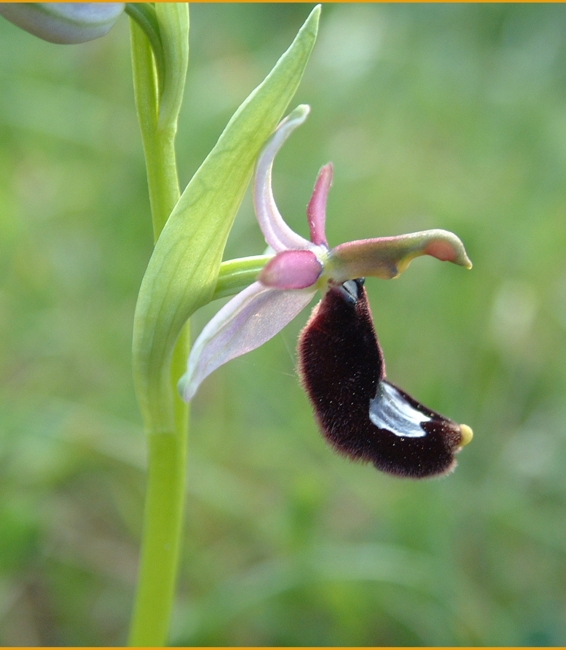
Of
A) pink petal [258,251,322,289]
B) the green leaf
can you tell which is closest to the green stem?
the green leaf

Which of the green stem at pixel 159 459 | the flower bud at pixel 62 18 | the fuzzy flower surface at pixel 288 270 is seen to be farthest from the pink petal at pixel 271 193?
the flower bud at pixel 62 18

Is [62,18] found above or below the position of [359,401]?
→ above

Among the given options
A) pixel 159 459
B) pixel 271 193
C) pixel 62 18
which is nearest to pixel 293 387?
pixel 159 459

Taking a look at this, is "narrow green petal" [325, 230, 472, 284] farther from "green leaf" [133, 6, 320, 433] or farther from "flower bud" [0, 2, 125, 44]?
"flower bud" [0, 2, 125, 44]

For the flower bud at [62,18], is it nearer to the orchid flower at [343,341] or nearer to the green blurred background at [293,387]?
the orchid flower at [343,341]

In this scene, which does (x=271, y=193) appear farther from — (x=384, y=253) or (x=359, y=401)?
(x=359, y=401)

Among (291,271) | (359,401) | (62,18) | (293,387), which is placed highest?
(62,18)

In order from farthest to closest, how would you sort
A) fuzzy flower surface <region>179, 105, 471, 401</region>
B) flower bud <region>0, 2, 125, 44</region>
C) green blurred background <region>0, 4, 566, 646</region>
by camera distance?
green blurred background <region>0, 4, 566, 646</region>, fuzzy flower surface <region>179, 105, 471, 401</region>, flower bud <region>0, 2, 125, 44</region>
